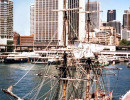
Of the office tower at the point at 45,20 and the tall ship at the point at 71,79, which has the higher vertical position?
the office tower at the point at 45,20

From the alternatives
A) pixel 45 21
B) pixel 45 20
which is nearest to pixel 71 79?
pixel 45 21

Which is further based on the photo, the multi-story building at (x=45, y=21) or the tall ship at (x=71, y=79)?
the multi-story building at (x=45, y=21)

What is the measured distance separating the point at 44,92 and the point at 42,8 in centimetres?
15217

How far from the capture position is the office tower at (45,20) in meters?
194

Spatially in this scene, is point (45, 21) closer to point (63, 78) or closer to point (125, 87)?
point (125, 87)

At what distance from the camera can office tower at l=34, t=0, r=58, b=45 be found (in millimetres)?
194125

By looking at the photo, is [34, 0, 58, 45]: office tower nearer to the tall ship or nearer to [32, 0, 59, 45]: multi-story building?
[32, 0, 59, 45]: multi-story building

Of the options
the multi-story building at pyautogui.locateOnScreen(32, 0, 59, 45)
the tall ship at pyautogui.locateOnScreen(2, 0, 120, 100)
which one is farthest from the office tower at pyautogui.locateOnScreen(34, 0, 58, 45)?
the tall ship at pyautogui.locateOnScreen(2, 0, 120, 100)

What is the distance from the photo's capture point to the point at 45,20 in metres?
197

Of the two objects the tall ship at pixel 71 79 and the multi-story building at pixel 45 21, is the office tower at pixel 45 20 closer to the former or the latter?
the multi-story building at pixel 45 21

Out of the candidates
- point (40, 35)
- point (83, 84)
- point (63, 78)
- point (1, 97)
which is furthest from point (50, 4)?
point (63, 78)

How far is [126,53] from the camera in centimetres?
16088

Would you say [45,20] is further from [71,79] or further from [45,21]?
[71,79]

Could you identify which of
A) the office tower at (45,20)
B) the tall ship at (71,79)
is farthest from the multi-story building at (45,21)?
the tall ship at (71,79)
